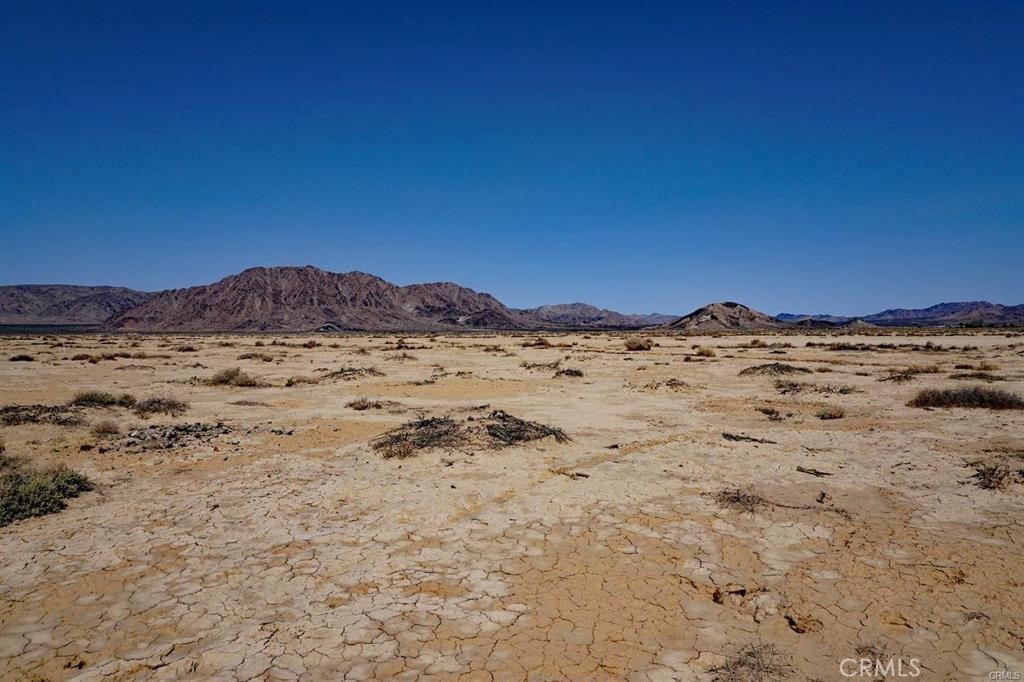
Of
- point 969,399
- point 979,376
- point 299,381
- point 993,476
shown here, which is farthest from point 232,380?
point 979,376

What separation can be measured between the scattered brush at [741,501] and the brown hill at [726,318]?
4898 inches

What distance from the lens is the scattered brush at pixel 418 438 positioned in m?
10.7

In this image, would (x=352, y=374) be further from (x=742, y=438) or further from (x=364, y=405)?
(x=742, y=438)

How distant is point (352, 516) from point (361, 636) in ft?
9.70

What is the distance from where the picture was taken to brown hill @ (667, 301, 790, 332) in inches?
5118

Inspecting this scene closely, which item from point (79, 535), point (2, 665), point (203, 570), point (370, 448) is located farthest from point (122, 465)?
point (2, 665)

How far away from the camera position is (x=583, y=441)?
11.8 metres

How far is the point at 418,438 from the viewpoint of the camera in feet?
37.2

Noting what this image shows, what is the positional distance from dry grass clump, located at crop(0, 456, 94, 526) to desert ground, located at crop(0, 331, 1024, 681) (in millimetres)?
303

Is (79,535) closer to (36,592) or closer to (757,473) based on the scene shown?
(36,592)

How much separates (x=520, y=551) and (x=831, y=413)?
11777 mm

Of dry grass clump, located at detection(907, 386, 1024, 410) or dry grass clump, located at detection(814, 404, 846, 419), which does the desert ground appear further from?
dry grass clump, located at detection(907, 386, 1024, 410)

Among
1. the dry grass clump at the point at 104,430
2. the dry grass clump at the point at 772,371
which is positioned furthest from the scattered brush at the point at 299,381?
the dry grass clump at the point at 772,371

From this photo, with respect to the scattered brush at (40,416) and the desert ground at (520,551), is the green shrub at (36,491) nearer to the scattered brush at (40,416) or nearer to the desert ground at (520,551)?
the desert ground at (520,551)
